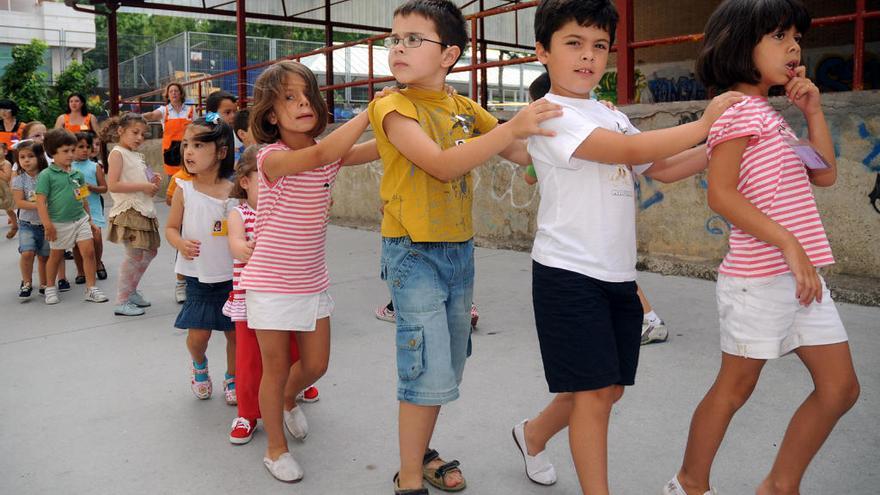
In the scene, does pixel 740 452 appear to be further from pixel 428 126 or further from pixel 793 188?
pixel 428 126

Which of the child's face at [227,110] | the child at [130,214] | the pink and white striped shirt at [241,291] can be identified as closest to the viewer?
the pink and white striped shirt at [241,291]

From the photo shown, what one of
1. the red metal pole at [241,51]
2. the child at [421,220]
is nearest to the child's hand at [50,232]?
the child at [421,220]

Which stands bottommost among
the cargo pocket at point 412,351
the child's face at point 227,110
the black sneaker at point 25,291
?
the black sneaker at point 25,291

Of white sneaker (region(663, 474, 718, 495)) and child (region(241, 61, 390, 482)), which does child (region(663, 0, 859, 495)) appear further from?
child (region(241, 61, 390, 482))

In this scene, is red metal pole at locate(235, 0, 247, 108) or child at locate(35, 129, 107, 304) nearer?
child at locate(35, 129, 107, 304)

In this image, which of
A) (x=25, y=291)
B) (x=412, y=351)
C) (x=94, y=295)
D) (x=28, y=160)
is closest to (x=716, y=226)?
(x=412, y=351)

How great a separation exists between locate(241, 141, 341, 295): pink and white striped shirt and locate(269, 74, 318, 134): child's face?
0.09 metres

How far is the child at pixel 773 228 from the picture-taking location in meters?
2.00

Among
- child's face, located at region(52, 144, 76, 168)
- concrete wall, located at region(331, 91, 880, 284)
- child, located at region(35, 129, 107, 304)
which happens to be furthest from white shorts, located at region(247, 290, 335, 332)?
child's face, located at region(52, 144, 76, 168)

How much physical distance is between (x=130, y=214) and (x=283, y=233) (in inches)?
119

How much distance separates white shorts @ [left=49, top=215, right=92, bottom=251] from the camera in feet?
19.2

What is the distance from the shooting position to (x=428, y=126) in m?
2.23

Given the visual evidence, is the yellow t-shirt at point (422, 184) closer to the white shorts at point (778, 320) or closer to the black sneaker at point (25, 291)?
the white shorts at point (778, 320)

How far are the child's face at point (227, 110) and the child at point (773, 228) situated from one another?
4.54 m
